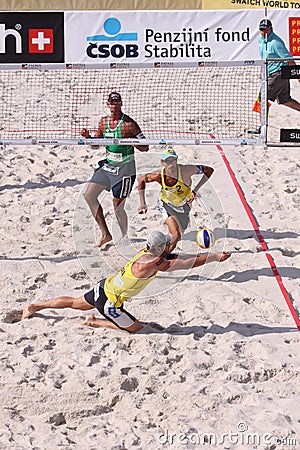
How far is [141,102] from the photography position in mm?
12266

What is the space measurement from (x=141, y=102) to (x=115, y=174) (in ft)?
13.1

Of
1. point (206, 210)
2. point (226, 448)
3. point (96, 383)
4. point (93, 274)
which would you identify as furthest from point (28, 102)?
point (226, 448)

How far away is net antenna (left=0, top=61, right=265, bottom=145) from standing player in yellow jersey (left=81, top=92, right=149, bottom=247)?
96.6 inches

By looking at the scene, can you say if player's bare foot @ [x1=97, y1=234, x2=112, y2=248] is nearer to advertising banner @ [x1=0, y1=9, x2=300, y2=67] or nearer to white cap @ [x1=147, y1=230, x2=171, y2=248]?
white cap @ [x1=147, y1=230, x2=171, y2=248]

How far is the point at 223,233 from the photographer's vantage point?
8688mm

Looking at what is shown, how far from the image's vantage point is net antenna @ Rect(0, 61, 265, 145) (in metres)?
11.5

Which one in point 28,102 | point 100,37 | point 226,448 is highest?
point 100,37

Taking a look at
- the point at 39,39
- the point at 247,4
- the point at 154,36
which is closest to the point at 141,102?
the point at 154,36

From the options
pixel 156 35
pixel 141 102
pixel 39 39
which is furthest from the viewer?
pixel 156 35

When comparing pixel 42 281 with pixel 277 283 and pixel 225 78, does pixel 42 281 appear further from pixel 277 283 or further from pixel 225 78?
pixel 225 78

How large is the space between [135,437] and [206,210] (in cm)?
422

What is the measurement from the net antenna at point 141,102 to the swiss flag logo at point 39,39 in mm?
386

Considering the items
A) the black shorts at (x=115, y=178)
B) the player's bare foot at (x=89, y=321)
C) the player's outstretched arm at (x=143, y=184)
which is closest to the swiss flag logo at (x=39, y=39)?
the black shorts at (x=115, y=178)

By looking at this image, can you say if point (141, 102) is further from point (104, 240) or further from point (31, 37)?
point (104, 240)
